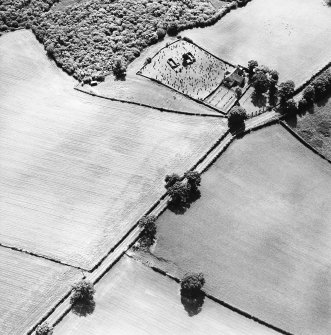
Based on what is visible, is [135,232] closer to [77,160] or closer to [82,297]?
[82,297]

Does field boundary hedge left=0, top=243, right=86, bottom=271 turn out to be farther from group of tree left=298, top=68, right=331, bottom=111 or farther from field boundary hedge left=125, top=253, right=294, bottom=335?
group of tree left=298, top=68, right=331, bottom=111

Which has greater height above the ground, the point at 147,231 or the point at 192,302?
the point at 147,231

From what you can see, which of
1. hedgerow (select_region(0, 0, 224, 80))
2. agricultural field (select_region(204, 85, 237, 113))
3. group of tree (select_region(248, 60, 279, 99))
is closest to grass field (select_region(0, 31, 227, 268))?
agricultural field (select_region(204, 85, 237, 113))

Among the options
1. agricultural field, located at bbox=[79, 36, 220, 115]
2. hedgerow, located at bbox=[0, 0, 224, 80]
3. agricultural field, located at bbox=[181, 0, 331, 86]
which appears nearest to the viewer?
agricultural field, located at bbox=[79, 36, 220, 115]

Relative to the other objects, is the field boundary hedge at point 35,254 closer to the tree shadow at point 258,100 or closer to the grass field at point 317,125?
the tree shadow at point 258,100

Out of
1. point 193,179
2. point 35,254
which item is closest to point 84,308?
point 35,254

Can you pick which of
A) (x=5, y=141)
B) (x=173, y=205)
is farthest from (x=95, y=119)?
(x=173, y=205)

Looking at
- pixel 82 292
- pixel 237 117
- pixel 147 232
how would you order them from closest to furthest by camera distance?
Result: pixel 82 292
pixel 147 232
pixel 237 117

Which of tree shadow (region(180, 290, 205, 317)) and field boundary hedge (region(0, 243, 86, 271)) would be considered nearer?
tree shadow (region(180, 290, 205, 317))

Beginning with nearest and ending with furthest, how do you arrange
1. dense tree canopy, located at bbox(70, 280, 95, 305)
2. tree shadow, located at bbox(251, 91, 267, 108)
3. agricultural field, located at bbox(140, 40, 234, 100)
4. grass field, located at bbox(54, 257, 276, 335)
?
1. grass field, located at bbox(54, 257, 276, 335)
2. dense tree canopy, located at bbox(70, 280, 95, 305)
3. tree shadow, located at bbox(251, 91, 267, 108)
4. agricultural field, located at bbox(140, 40, 234, 100)
